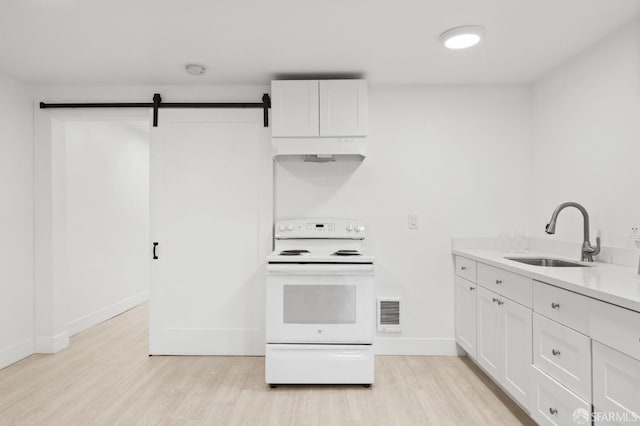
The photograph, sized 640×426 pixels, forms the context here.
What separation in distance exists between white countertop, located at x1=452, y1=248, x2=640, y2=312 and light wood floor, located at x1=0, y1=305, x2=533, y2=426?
2.84 ft

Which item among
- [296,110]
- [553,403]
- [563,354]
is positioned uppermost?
[296,110]

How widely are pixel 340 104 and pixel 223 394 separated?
2.18m

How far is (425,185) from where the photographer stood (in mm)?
3094

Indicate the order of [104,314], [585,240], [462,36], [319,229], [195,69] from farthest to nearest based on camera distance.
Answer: [104,314] < [319,229] < [195,69] < [585,240] < [462,36]

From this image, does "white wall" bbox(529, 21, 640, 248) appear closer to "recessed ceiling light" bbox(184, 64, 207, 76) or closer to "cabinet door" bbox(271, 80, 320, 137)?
"cabinet door" bbox(271, 80, 320, 137)

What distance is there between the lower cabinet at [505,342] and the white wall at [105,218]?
12.0 feet

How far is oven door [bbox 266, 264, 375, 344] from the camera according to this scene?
8.01ft

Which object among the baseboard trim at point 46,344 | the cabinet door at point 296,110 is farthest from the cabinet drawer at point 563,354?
the baseboard trim at point 46,344

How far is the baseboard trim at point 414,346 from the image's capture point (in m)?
3.05

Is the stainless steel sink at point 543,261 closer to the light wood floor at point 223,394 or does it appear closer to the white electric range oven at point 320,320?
the light wood floor at point 223,394

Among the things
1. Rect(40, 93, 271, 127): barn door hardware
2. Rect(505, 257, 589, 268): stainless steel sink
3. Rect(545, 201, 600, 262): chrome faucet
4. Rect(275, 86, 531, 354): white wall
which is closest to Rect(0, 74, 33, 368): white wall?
Rect(40, 93, 271, 127): barn door hardware

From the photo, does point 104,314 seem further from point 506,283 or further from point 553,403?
point 553,403

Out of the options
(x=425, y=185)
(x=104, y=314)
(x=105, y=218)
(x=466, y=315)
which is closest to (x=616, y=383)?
(x=466, y=315)

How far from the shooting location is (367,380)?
7.92 feet
